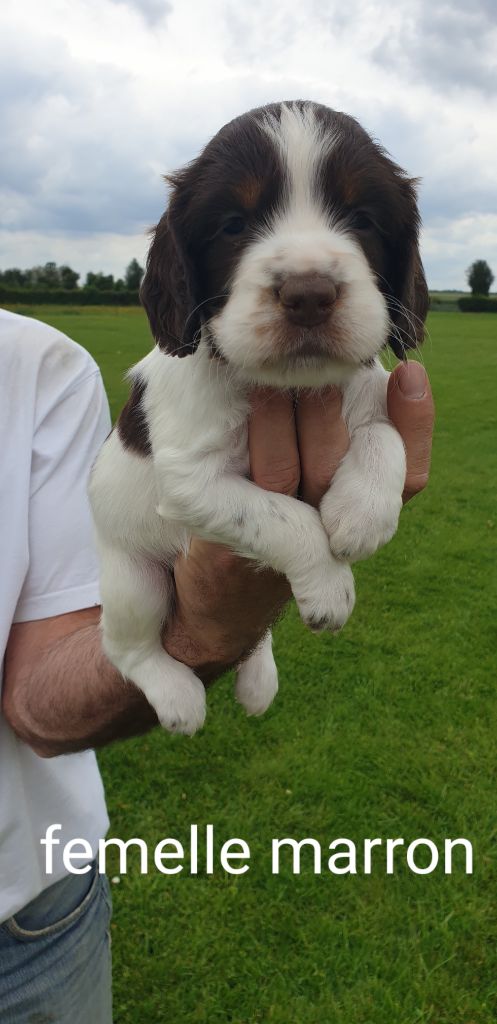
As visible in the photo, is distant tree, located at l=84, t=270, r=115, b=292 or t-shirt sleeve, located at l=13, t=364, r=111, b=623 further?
distant tree, located at l=84, t=270, r=115, b=292

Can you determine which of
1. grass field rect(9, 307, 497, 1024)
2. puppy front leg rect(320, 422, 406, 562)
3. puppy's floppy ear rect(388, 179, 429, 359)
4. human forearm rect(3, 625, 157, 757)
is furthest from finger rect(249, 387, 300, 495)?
human forearm rect(3, 625, 157, 757)

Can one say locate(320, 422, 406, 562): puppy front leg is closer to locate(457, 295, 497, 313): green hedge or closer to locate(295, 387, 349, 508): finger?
locate(295, 387, 349, 508): finger

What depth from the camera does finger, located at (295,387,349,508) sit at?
229 cm

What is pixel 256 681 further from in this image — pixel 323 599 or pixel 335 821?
pixel 335 821

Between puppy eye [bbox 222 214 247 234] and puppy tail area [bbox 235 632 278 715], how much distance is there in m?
1.57

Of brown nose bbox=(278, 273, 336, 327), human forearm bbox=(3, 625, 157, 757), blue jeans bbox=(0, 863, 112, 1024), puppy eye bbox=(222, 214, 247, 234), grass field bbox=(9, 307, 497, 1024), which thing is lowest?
grass field bbox=(9, 307, 497, 1024)

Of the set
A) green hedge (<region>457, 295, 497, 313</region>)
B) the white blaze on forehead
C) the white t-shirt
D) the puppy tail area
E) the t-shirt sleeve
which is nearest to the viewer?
the white blaze on forehead

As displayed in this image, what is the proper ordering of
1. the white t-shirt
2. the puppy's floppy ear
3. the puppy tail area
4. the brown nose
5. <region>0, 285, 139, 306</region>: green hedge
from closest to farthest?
the brown nose → the puppy's floppy ear → the white t-shirt → the puppy tail area → <region>0, 285, 139, 306</region>: green hedge

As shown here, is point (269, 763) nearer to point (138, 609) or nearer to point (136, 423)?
point (138, 609)

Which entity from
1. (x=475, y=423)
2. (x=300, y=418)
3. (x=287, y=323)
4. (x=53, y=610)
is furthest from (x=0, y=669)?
(x=475, y=423)

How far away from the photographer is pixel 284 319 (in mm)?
1951

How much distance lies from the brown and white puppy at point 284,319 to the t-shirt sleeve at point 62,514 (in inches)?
17.5

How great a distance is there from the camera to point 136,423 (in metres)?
2.69

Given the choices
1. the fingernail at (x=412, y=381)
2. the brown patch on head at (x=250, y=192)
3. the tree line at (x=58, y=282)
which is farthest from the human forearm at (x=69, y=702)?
the tree line at (x=58, y=282)
